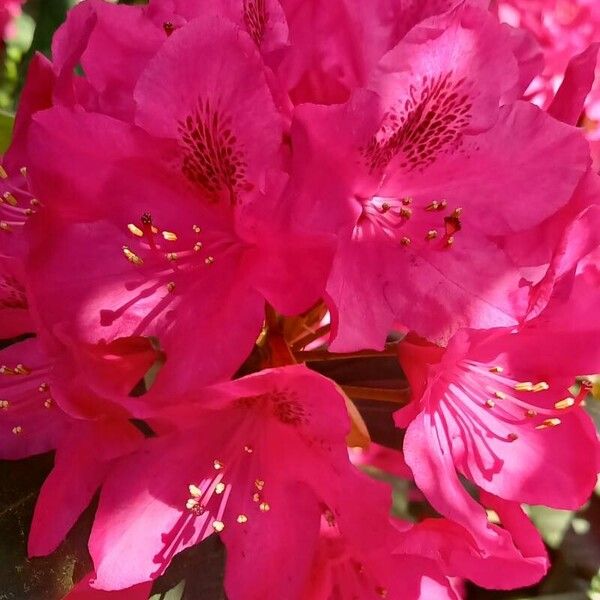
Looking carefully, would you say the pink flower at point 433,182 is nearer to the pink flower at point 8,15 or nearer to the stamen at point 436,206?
the stamen at point 436,206

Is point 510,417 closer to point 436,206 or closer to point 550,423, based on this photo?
point 550,423

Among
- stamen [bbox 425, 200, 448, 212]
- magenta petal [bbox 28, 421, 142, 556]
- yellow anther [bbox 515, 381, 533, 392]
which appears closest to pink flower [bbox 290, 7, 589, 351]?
stamen [bbox 425, 200, 448, 212]

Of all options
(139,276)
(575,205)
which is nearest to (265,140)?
(139,276)

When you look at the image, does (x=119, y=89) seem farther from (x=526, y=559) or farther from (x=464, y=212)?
(x=526, y=559)

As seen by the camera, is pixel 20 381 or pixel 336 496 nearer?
pixel 336 496

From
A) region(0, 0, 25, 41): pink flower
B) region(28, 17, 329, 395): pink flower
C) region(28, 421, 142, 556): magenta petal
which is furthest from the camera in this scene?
region(0, 0, 25, 41): pink flower

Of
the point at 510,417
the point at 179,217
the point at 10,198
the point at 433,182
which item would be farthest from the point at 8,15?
the point at 510,417

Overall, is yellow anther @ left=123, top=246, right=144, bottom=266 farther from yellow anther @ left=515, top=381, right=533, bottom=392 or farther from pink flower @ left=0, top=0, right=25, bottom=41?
pink flower @ left=0, top=0, right=25, bottom=41
